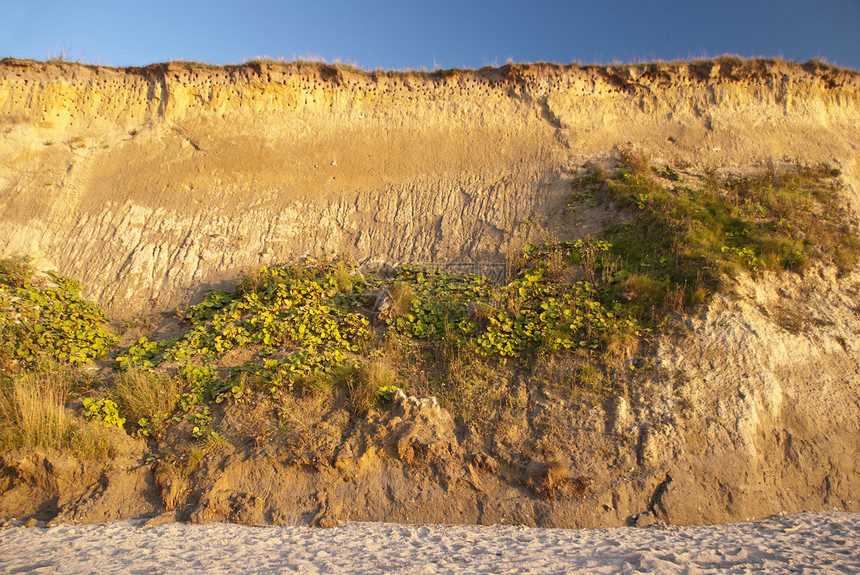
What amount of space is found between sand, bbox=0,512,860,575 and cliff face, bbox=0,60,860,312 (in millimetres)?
5654

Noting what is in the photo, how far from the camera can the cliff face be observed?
1049cm

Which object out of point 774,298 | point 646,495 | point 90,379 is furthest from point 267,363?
point 774,298

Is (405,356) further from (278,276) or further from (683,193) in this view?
(683,193)

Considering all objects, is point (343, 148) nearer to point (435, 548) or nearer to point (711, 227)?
point (711, 227)

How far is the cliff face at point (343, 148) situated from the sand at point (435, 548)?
5.65 metres

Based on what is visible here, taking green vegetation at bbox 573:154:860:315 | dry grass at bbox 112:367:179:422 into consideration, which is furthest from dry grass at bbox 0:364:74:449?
green vegetation at bbox 573:154:860:315

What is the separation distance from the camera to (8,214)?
36.2 feet

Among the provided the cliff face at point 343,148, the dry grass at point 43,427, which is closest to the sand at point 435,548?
the dry grass at point 43,427

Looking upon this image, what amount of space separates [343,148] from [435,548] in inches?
368

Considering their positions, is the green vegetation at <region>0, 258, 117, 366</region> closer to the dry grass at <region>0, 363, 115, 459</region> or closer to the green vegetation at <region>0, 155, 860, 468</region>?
the green vegetation at <region>0, 155, 860, 468</region>

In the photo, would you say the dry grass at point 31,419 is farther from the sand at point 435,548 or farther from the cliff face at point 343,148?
the cliff face at point 343,148

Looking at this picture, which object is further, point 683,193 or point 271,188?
point 271,188

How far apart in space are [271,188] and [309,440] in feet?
22.9

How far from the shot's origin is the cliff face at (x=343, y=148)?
1049 cm
